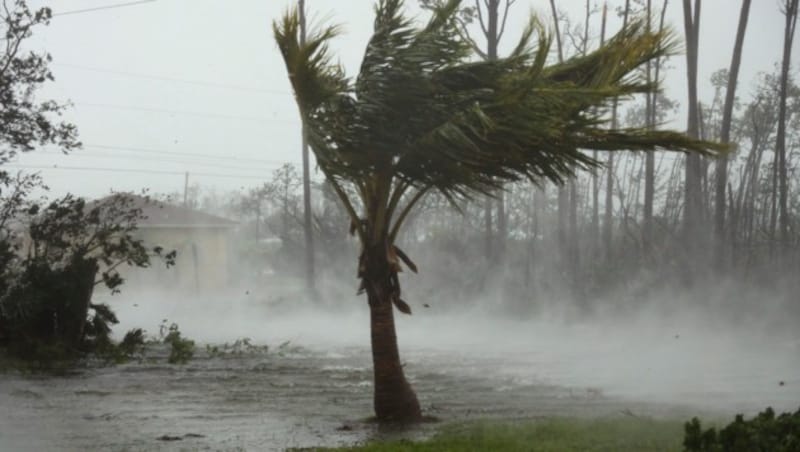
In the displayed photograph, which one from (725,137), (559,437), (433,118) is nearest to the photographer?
(559,437)

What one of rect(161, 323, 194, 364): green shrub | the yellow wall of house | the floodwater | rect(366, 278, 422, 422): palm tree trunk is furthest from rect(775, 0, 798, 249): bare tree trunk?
the yellow wall of house

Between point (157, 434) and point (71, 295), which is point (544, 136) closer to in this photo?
point (157, 434)

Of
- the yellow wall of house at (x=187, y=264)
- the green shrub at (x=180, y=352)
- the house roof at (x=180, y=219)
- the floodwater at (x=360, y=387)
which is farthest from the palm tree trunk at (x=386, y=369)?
the house roof at (x=180, y=219)

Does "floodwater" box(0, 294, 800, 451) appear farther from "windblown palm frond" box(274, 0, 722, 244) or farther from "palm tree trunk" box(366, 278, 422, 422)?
"windblown palm frond" box(274, 0, 722, 244)

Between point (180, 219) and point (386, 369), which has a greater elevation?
point (180, 219)

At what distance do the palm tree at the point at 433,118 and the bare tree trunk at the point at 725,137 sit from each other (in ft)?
54.3

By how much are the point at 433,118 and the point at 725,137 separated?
60.4ft

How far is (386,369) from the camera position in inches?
505

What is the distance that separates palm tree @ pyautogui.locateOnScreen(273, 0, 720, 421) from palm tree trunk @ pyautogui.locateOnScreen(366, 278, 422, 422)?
0.01 metres

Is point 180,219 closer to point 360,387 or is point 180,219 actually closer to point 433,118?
point 360,387

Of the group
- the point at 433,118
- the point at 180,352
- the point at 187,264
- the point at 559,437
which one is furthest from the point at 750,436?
the point at 187,264

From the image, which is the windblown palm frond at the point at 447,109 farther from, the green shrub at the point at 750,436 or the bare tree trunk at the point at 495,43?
the bare tree trunk at the point at 495,43

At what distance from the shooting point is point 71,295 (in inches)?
743

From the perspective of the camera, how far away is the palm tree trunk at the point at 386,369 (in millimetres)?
12688
